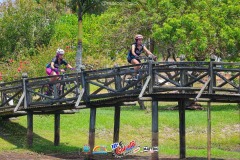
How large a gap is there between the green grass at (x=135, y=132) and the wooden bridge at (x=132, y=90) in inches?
45.8

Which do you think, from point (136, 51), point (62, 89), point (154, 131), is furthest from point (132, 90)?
point (62, 89)

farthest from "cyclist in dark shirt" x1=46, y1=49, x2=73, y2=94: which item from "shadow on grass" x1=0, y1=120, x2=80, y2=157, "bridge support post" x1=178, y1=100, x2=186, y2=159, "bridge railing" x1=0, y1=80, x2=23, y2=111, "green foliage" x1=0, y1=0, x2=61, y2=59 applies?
"green foliage" x1=0, y1=0, x2=61, y2=59

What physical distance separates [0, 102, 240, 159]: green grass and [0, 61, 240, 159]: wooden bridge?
1.16 m

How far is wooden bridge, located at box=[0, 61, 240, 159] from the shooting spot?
2622cm

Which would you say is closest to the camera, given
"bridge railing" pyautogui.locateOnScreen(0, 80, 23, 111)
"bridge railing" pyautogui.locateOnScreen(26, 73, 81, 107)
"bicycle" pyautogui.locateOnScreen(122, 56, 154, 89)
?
"bicycle" pyautogui.locateOnScreen(122, 56, 154, 89)

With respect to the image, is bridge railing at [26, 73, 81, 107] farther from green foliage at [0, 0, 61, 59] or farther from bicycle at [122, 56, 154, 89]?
green foliage at [0, 0, 61, 59]

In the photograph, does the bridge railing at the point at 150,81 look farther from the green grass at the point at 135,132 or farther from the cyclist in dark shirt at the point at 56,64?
the green grass at the point at 135,132

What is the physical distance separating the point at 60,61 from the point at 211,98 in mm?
6395

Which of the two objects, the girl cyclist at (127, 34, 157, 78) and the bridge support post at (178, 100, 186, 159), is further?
the bridge support post at (178, 100, 186, 159)

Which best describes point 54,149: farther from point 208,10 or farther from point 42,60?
point 208,10

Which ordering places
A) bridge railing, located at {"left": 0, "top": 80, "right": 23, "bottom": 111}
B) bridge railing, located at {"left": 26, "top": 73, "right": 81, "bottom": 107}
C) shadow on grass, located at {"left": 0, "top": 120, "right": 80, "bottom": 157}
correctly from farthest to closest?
bridge railing, located at {"left": 0, "top": 80, "right": 23, "bottom": 111}, shadow on grass, located at {"left": 0, "top": 120, "right": 80, "bottom": 157}, bridge railing, located at {"left": 26, "top": 73, "right": 81, "bottom": 107}

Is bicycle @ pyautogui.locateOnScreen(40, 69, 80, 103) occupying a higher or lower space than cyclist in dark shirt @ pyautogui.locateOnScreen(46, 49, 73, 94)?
lower

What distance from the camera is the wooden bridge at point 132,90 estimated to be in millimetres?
26219

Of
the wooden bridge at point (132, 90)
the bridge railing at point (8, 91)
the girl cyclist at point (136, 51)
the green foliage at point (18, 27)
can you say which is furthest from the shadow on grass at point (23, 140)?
the green foliage at point (18, 27)
